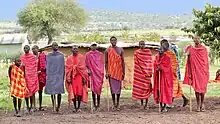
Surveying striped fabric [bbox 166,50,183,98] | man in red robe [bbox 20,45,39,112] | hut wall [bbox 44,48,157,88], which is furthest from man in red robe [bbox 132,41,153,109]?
hut wall [bbox 44,48,157,88]

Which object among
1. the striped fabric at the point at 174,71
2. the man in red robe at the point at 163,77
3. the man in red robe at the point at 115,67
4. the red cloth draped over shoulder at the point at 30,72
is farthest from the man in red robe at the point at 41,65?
the striped fabric at the point at 174,71

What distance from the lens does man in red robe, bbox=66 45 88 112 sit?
15211mm

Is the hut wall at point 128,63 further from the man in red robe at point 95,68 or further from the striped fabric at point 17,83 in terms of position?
the striped fabric at point 17,83

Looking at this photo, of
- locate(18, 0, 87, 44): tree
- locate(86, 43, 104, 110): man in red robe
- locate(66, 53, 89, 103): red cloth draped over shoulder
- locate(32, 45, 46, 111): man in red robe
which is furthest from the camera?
locate(18, 0, 87, 44): tree

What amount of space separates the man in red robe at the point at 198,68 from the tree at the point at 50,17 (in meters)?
52.8

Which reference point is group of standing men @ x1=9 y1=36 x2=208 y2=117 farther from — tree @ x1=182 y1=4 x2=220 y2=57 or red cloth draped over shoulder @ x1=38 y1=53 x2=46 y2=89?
tree @ x1=182 y1=4 x2=220 y2=57

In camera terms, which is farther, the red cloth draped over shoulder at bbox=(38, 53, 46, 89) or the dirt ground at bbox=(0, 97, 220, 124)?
the red cloth draped over shoulder at bbox=(38, 53, 46, 89)

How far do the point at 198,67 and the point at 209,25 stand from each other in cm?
184

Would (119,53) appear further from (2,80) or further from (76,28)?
(76,28)

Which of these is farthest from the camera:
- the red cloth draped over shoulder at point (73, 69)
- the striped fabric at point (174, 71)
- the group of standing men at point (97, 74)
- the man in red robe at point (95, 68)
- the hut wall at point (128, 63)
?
the hut wall at point (128, 63)

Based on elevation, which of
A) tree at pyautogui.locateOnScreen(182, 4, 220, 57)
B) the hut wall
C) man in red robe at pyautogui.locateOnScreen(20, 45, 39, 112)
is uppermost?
tree at pyautogui.locateOnScreen(182, 4, 220, 57)

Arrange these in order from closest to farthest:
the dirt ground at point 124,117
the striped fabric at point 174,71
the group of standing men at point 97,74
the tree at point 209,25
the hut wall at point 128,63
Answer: the dirt ground at point 124,117, the group of standing men at point 97,74, the striped fabric at point 174,71, the tree at point 209,25, the hut wall at point 128,63

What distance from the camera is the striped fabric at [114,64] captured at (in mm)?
15469

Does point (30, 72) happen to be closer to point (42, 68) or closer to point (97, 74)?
point (42, 68)
